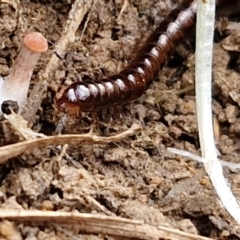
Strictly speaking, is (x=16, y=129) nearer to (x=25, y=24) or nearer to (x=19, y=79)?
(x=19, y=79)

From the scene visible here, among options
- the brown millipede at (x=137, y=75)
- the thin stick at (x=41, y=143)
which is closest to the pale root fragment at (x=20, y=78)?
the brown millipede at (x=137, y=75)

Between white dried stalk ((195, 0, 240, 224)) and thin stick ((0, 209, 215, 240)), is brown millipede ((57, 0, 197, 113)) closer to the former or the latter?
white dried stalk ((195, 0, 240, 224))

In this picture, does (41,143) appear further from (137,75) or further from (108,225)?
(137,75)

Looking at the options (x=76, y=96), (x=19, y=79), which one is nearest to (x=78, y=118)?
(x=76, y=96)

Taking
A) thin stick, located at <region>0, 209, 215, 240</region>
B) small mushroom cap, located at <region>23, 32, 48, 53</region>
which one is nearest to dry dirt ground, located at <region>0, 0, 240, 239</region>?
thin stick, located at <region>0, 209, 215, 240</region>

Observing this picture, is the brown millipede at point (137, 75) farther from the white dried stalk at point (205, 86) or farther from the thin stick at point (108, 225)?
the thin stick at point (108, 225)

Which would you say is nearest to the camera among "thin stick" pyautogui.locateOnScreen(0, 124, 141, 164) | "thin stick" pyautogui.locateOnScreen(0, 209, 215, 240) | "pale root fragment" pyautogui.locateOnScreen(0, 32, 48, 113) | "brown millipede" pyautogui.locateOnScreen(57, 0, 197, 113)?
"thin stick" pyautogui.locateOnScreen(0, 209, 215, 240)
